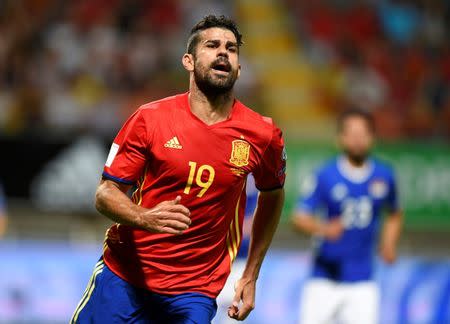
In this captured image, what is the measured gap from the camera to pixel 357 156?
7973 mm

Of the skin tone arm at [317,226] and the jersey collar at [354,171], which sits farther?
the jersey collar at [354,171]

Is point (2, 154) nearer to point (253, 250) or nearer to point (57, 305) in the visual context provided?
point (57, 305)

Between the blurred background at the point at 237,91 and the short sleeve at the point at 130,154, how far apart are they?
608cm

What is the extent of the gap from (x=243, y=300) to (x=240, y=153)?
0.81 m

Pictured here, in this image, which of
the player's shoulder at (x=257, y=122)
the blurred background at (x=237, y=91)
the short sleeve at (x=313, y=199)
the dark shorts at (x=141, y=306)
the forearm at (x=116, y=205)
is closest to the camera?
the forearm at (x=116, y=205)

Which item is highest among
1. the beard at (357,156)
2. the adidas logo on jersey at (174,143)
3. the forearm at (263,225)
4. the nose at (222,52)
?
the nose at (222,52)

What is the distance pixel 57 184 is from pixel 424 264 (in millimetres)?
6233

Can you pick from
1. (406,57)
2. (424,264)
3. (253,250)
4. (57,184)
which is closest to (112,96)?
(57,184)

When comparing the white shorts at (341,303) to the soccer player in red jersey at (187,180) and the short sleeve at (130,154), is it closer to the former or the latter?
the soccer player in red jersey at (187,180)

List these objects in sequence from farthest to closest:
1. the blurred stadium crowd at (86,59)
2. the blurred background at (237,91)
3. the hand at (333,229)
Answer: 1. the blurred stadium crowd at (86,59)
2. the blurred background at (237,91)
3. the hand at (333,229)

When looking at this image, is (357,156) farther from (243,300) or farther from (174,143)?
(174,143)

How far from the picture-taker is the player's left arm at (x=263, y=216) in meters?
4.86

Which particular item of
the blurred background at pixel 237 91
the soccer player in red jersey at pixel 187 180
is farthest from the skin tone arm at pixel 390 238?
the soccer player in red jersey at pixel 187 180

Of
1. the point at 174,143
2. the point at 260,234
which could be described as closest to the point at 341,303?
the point at 260,234
